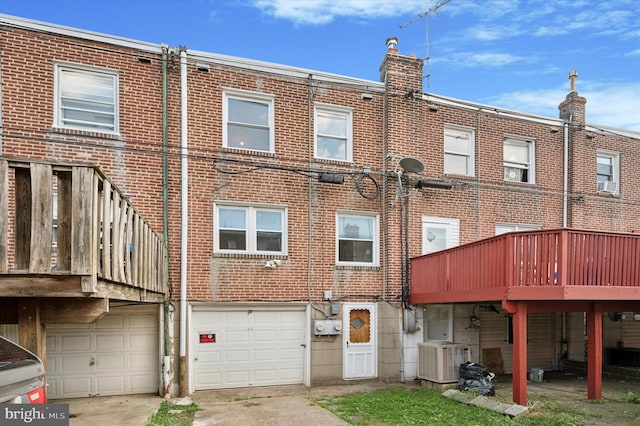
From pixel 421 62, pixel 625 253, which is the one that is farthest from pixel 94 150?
pixel 625 253

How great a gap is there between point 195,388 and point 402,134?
26.2 ft

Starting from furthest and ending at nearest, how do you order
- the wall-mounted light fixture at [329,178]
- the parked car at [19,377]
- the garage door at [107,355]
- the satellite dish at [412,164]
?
1. the satellite dish at [412,164]
2. the wall-mounted light fixture at [329,178]
3. the garage door at [107,355]
4. the parked car at [19,377]

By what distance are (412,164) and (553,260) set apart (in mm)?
4427

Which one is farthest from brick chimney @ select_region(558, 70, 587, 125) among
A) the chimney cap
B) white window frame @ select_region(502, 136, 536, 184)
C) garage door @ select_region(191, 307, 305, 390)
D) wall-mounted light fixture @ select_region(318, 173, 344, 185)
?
garage door @ select_region(191, 307, 305, 390)

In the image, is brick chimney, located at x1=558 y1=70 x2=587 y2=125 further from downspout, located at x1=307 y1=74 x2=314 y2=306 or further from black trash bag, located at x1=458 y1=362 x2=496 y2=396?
black trash bag, located at x1=458 y1=362 x2=496 y2=396

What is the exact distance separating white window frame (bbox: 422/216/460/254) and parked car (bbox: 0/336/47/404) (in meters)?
9.70

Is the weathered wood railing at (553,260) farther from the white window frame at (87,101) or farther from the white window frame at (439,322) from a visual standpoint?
the white window frame at (87,101)

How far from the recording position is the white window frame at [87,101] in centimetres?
933

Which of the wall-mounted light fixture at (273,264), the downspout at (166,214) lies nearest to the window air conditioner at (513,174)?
the wall-mounted light fixture at (273,264)

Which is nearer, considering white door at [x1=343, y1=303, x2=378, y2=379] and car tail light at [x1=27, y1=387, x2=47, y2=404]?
car tail light at [x1=27, y1=387, x2=47, y2=404]

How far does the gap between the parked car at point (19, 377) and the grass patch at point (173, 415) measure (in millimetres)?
3925

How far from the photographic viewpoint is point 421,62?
1228 cm

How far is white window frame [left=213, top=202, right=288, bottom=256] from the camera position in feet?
34.0

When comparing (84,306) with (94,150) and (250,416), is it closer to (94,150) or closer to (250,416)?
(250,416)
